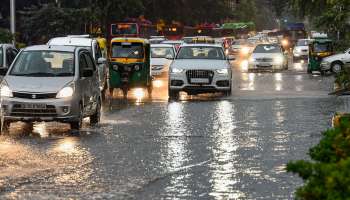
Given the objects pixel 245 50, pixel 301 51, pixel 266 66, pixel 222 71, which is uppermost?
pixel 222 71

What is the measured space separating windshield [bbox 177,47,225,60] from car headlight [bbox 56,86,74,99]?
1194cm

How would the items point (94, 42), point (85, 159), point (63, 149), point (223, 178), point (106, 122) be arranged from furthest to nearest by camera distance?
point (94, 42) < point (106, 122) < point (63, 149) < point (85, 159) < point (223, 178)

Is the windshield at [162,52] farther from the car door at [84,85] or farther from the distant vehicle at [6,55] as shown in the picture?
the car door at [84,85]

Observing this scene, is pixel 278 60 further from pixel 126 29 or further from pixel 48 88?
pixel 48 88

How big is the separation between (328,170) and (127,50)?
24256 mm

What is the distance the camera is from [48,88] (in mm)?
16953

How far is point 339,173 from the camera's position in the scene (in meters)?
5.79

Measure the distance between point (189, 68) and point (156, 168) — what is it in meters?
15.7

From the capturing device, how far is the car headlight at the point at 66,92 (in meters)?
17.0

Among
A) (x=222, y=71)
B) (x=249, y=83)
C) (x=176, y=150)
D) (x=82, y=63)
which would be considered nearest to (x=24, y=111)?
(x=82, y=63)

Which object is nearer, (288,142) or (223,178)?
(223,178)

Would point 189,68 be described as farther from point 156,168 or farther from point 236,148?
point 156,168

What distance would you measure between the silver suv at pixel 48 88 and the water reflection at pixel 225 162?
267cm

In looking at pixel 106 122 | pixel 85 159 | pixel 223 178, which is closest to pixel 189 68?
pixel 106 122
